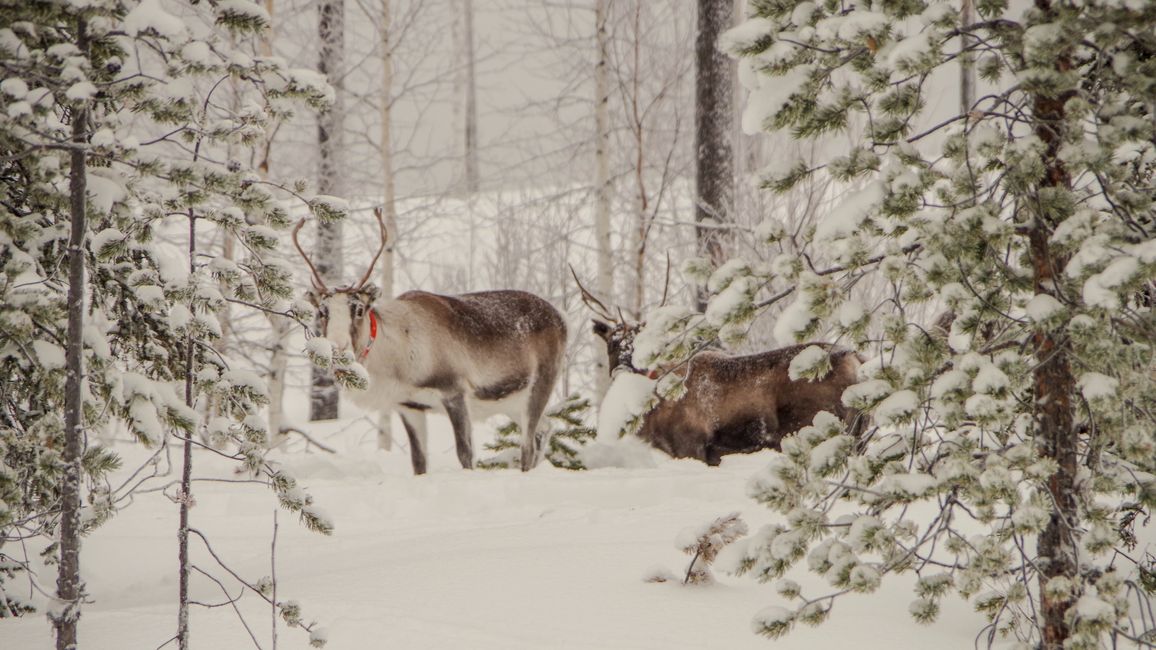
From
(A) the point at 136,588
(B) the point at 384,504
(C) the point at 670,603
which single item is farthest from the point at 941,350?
(B) the point at 384,504

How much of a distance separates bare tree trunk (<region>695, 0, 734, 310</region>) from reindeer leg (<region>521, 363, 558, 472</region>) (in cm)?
173

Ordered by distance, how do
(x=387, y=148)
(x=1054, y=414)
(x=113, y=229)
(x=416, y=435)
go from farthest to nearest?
1. (x=387, y=148)
2. (x=416, y=435)
3. (x=113, y=229)
4. (x=1054, y=414)

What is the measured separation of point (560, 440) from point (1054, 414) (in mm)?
6769

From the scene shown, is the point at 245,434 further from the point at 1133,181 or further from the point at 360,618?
the point at 1133,181

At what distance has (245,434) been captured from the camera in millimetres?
3021

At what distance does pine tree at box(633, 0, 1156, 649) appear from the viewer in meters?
2.10

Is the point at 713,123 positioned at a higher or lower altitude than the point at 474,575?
higher

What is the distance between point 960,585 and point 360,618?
205 cm

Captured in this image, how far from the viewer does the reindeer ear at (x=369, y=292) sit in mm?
7064

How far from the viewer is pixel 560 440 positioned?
29.6 ft

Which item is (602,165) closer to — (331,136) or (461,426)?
(461,426)

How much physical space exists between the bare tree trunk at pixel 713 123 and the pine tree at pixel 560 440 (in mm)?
1621

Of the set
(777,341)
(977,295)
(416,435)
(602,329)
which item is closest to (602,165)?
(602,329)

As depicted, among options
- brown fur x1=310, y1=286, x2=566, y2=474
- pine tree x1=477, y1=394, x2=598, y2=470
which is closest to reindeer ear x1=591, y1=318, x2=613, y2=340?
brown fur x1=310, y1=286, x2=566, y2=474
